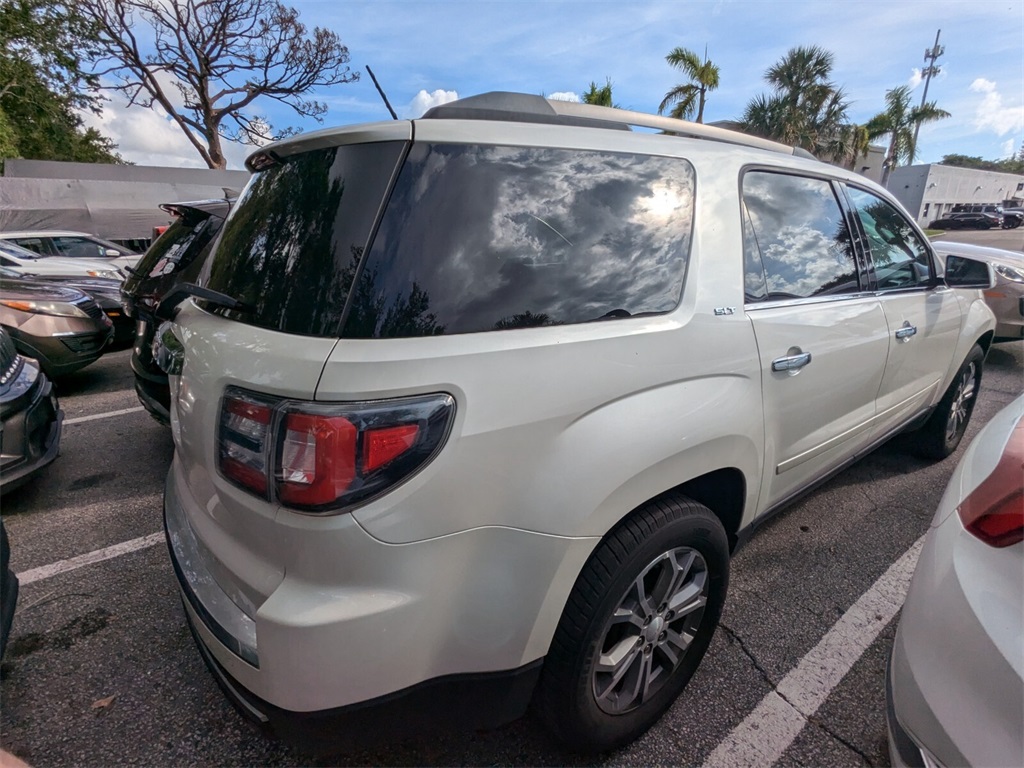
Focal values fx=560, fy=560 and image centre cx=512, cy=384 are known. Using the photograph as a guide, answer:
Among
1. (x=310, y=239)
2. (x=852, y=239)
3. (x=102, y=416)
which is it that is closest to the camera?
(x=310, y=239)

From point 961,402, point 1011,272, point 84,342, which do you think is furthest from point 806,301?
point 1011,272

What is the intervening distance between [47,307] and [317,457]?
536 cm

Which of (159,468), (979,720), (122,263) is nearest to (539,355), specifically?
(979,720)

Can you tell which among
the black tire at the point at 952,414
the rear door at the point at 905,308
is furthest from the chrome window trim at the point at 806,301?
the black tire at the point at 952,414

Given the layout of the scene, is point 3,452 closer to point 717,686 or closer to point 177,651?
point 177,651

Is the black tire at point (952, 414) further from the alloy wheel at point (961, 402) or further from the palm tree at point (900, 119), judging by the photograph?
the palm tree at point (900, 119)

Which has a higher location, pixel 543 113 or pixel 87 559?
pixel 543 113

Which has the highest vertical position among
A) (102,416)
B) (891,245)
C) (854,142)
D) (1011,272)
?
(854,142)

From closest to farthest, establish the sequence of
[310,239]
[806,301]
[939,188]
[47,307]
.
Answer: [310,239]
[806,301]
[47,307]
[939,188]

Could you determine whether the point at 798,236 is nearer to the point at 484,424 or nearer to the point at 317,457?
the point at 484,424

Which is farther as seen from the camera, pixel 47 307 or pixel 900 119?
pixel 900 119

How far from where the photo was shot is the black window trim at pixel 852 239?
2.01 metres

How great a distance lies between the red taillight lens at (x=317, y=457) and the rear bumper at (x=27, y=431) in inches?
112

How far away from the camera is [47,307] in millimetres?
5000
